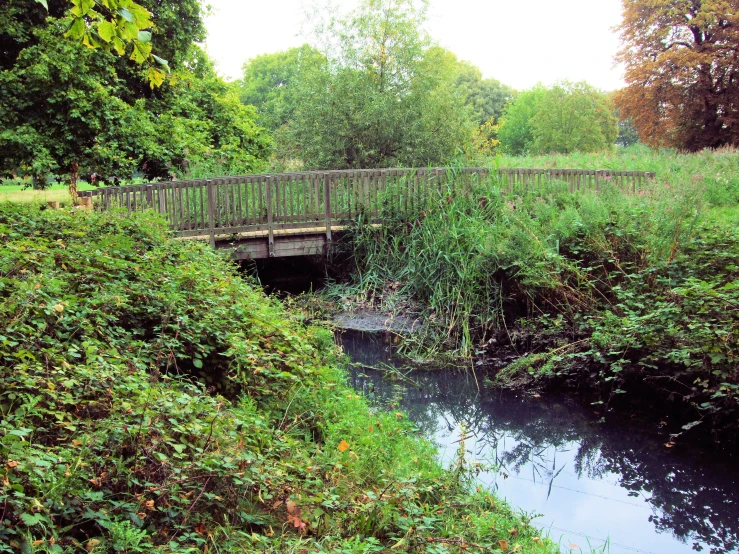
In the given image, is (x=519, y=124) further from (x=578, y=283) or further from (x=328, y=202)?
(x=578, y=283)

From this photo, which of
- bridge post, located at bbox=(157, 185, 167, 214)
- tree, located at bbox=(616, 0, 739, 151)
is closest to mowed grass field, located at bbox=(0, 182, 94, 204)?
bridge post, located at bbox=(157, 185, 167, 214)

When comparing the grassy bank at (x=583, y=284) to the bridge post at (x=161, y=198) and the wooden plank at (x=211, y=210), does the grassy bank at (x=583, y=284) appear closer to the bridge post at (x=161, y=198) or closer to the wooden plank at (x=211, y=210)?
the wooden plank at (x=211, y=210)

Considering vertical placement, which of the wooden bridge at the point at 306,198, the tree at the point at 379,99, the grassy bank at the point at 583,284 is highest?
the tree at the point at 379,99

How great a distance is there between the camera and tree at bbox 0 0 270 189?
44.1ft

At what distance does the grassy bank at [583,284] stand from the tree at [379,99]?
4747mm

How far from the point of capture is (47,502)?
2.85 metres

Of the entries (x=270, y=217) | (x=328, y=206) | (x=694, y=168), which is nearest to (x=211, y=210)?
(x=270, y=217)

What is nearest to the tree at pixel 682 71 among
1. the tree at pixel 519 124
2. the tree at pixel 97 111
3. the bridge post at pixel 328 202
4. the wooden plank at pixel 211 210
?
the tree at pixel 97 111

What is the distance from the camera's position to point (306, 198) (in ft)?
43.9

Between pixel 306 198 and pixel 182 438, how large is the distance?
33.0 feet

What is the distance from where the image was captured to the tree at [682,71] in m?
26.2

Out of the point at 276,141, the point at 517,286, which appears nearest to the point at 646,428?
the point at 517,286

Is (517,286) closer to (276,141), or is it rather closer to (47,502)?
(47,502)

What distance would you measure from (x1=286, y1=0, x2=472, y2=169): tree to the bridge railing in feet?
12.0
